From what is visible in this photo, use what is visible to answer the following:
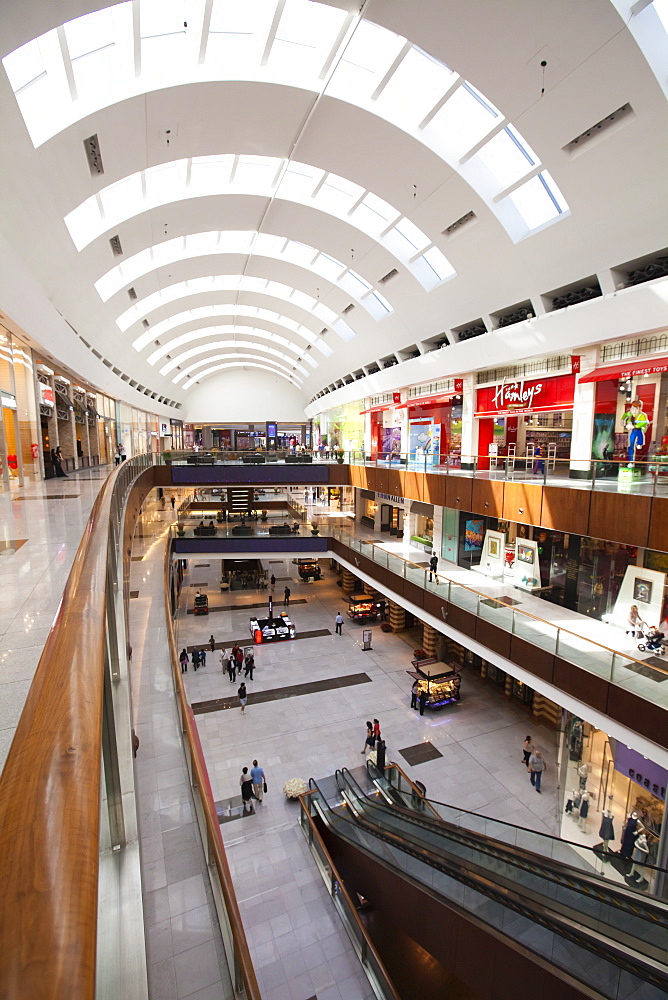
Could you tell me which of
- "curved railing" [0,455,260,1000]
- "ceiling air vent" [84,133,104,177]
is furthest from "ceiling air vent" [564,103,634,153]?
"curved railing" [0,455,260,1000]

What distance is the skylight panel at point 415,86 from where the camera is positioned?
428 inches

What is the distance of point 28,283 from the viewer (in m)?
12.4

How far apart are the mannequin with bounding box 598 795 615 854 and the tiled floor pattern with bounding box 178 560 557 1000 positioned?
89 cm

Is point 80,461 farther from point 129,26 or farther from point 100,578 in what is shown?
point 100,578

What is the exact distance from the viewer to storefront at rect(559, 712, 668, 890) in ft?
26.8

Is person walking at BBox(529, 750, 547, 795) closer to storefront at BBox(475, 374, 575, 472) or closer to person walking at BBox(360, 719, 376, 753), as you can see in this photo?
person walking at BBox(360, 719, 376, 753)

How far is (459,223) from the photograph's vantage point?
45.9ft

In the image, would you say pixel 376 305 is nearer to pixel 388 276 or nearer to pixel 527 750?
pixel 388 276

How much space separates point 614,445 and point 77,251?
1655 centimetres

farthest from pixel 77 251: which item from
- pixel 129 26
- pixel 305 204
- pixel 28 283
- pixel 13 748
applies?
pixel 13 748

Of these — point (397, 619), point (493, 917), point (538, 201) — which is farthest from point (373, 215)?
point (493, 917)

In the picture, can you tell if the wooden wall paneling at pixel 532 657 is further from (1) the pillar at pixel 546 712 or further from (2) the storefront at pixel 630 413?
(2) the storefront at pixel 630 413

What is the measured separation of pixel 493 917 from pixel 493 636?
5969 millimetres

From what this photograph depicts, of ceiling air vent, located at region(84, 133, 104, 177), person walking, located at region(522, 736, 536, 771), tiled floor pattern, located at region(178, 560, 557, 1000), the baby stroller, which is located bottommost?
tiled floor pattern, located at region(178, 560, 557, 1000)
